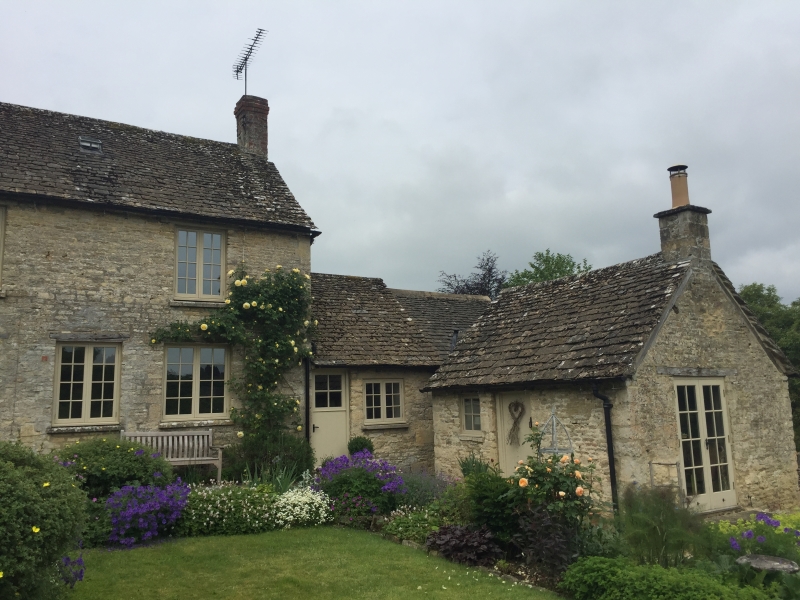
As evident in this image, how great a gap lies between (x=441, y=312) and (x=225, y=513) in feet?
40.6

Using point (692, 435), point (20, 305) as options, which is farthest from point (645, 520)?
point (20, 305)

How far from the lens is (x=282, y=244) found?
1597cm

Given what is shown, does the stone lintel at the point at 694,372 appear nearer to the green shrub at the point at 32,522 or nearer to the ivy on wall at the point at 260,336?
the ivy on wall at the point at 260,336

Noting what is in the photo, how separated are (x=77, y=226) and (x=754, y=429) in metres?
Result: 14.8

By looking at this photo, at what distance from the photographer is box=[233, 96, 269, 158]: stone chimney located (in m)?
18.4

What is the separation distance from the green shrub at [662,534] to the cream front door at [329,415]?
382 inches

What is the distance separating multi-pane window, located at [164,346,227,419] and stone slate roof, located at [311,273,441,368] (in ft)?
8.00

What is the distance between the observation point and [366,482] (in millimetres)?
11281

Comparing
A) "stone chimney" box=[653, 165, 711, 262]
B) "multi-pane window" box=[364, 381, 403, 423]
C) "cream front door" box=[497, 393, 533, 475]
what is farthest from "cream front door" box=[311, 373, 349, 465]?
"stone chimney" box=[653, 165, 711, 262]

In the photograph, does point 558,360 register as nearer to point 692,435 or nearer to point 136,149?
point 692,435

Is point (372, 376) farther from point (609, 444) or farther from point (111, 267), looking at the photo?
point (609, 444)

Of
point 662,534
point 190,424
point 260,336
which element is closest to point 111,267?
point 260,336

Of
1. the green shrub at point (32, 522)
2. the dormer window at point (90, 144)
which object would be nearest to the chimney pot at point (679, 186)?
the green shrub at point (32, 522)

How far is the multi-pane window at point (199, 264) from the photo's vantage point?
1484 cm
